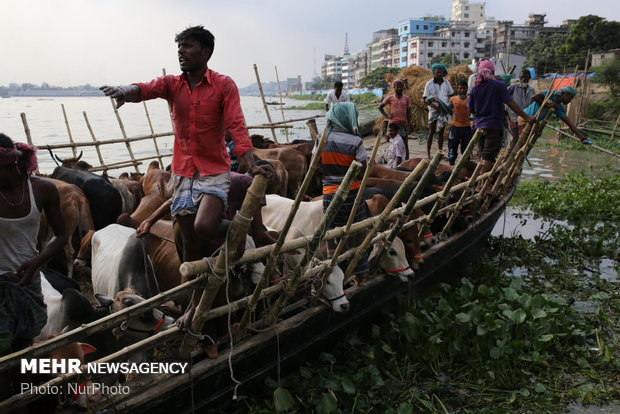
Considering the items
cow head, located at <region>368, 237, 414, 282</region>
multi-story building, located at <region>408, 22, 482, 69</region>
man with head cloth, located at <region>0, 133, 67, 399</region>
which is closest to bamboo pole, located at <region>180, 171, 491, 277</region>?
cow head, located at <region>368, 237, 414, 282</region>

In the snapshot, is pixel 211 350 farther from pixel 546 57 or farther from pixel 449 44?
pixel 449 44

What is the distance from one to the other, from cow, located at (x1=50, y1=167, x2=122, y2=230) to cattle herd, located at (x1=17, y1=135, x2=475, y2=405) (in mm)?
13

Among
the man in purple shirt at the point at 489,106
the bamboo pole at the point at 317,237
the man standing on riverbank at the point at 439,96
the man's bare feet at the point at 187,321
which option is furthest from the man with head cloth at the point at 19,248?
the man standing on riverbank at the point at 439,96

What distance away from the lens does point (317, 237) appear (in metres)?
3.66

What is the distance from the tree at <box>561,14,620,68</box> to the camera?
3697 cm

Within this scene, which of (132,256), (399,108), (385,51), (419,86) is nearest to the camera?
(132,256)

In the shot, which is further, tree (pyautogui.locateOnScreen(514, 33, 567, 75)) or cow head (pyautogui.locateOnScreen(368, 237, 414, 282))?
tree (pyautogui.locateOnScreen(514, 33, 567, 75))

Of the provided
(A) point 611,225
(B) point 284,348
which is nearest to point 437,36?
(A) point 611,225

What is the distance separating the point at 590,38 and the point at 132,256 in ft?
140

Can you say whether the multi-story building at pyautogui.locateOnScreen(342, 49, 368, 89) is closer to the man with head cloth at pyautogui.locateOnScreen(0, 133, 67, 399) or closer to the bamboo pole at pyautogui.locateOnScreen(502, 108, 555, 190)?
the bamboo pole at pyautogui.locateOnScreen(502, 108, 555, 190)

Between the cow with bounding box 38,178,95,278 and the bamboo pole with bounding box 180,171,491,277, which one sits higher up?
the bamboo pole with bounding box 180,171,491,277

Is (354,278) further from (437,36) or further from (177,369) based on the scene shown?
(437,36)

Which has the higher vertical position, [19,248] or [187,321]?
[19,248]

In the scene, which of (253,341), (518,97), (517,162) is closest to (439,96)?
(518,97)
